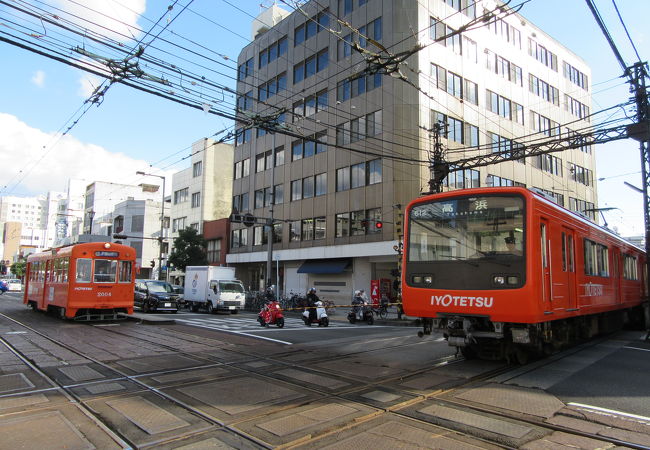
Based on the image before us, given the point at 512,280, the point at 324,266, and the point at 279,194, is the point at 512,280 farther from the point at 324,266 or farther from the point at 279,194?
the point at 279,194

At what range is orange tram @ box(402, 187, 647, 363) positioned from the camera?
7516mm

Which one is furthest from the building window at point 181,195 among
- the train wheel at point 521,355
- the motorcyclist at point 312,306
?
the train wheel at point 521,355

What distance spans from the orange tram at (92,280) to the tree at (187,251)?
69.0ft

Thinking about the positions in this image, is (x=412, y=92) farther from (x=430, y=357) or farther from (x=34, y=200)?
(x=34, y=200)

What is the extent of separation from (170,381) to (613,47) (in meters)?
10.2

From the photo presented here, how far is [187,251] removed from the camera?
132ft

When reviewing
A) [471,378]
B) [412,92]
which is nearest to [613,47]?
[471,378]

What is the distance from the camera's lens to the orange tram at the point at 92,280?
16500 millimetres

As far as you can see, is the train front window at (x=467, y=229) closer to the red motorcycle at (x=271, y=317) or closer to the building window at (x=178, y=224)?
the red motorcycle at (x=271, y=317)

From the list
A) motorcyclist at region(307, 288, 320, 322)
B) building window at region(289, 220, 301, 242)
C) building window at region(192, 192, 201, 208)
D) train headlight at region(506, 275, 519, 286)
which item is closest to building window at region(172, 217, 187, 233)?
building window at region(192, 192, 201, 208)

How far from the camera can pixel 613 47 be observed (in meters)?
8.19

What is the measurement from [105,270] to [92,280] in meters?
0.64

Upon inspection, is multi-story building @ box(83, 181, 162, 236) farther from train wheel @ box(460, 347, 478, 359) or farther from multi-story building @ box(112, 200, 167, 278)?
train wheel @ box(460, 347, 478, 359)

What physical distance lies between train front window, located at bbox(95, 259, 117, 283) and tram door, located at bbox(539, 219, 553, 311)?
1577 cm
